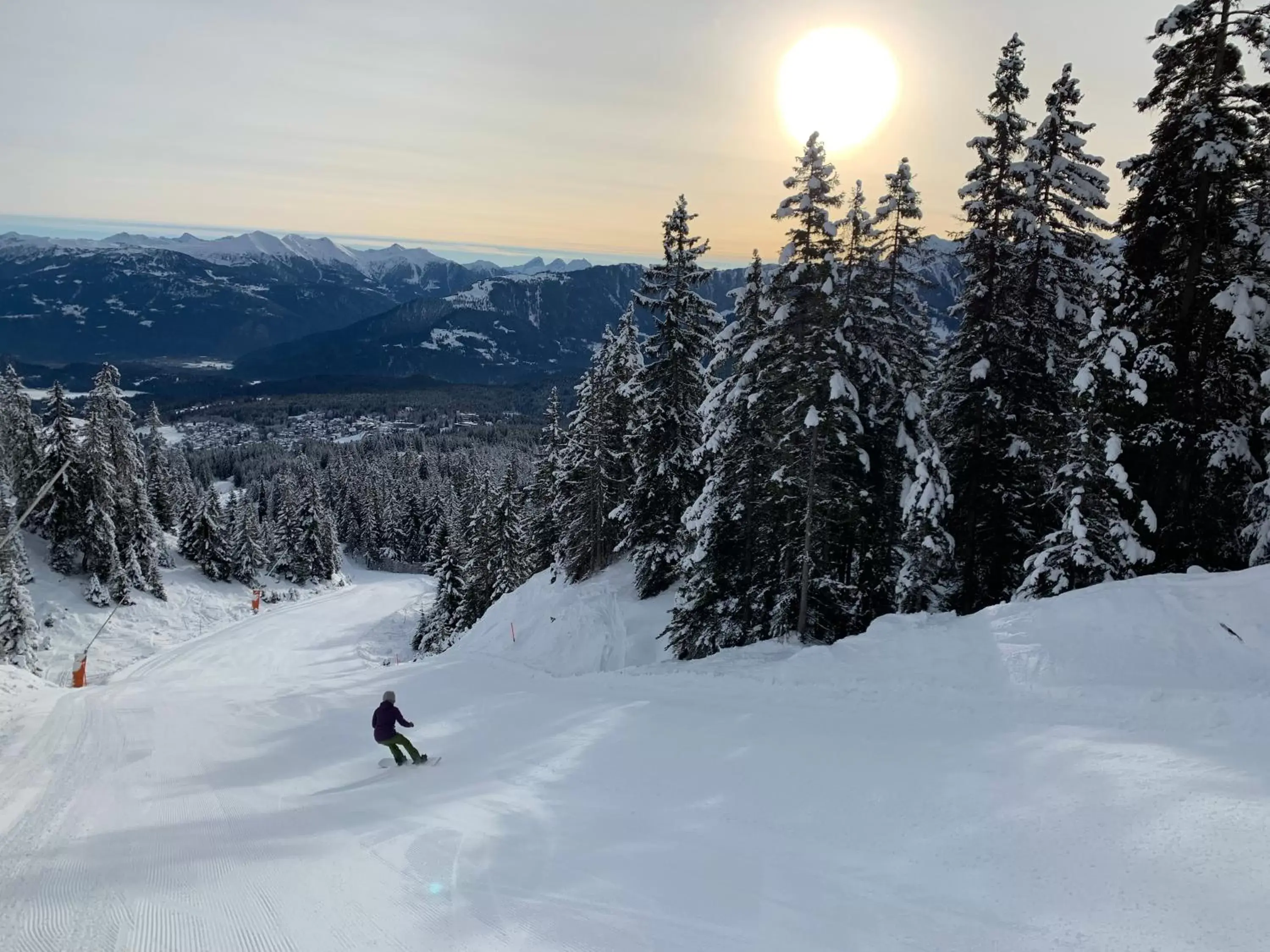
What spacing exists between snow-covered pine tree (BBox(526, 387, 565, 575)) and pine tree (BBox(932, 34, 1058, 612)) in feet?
82.6

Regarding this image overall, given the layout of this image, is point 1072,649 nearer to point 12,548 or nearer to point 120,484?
point 12,548

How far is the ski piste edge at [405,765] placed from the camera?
1304 centimetres

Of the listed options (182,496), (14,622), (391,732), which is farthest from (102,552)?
(391,732)

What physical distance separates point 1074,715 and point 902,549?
346 inches

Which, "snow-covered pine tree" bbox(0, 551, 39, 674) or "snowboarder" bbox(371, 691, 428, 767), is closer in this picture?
"snowboarder" bbox(371, 691, 428, 767)

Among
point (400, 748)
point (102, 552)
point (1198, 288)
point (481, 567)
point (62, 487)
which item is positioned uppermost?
point (1198, 288)

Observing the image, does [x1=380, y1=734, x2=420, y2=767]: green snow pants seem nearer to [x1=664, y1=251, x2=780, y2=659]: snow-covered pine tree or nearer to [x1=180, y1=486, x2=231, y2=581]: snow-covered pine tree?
[x1=664, y1=251, x2=780, y2=659]: snow-covered pine tree

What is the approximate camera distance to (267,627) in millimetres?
45031

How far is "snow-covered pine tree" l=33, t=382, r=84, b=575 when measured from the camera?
144ft

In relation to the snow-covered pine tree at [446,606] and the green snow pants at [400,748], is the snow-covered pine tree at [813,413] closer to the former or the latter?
the green snow pants at [400,748]

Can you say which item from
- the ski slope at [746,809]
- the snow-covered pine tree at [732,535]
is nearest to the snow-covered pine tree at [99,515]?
the ski slope at [746,809]

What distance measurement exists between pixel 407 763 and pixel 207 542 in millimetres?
54931

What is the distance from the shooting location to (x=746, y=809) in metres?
9.18

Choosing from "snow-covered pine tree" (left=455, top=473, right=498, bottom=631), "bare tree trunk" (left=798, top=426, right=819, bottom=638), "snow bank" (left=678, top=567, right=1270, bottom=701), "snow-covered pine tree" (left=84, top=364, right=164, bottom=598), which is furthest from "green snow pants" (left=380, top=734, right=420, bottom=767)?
"snow-covered pine tree" (left=84, top=364, right=164, bottom=598)
